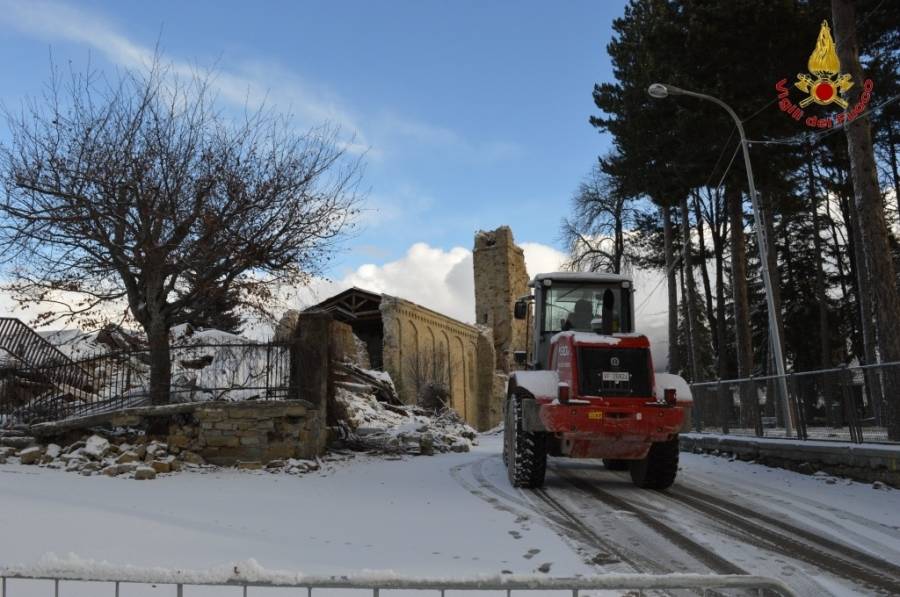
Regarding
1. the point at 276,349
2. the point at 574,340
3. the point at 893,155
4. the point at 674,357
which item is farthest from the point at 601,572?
the point at 893,155

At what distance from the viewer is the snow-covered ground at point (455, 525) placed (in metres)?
5.55

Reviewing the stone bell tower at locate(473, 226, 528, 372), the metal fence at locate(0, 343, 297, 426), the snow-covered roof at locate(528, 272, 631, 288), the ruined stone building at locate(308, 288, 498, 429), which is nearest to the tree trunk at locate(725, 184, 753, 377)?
the snow-covered roof at locate(528, 272, 631, 288)

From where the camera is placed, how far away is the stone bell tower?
4634cm

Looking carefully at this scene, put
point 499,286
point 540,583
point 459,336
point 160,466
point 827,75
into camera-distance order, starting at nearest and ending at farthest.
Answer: point 540,583 < point 160,466 < point 827,75 < point 459,336 < point 499,286

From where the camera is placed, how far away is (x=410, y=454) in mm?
14883

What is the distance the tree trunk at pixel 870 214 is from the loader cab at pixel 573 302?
167 inches

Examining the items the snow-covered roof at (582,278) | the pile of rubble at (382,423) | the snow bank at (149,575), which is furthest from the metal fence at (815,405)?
the snow bank at (149,575)

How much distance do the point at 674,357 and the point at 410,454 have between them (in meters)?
14.4

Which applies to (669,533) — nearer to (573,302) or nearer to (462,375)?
(573,302)

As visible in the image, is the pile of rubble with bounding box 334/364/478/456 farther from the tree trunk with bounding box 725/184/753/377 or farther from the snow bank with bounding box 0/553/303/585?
the snow bank with bounding box 0/553/303/585

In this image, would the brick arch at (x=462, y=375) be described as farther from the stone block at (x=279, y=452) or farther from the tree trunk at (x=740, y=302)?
the stone block at (x=279, y=452)

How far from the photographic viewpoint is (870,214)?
458 inches

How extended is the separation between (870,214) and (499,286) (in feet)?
115

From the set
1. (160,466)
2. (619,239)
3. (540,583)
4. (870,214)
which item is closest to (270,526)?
(160,466)
